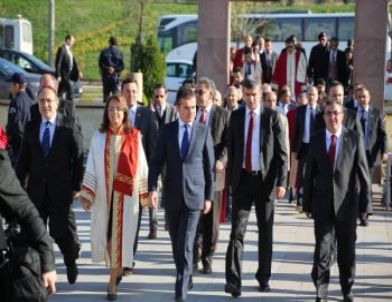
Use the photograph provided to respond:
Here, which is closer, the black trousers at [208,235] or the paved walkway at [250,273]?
the paved walkway at [250,273]

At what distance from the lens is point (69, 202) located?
9406 millimetres

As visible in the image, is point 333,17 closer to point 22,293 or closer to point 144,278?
point 144,278

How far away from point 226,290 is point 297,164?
604 centimetres

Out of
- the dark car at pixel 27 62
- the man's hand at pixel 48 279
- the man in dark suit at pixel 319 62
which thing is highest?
the man in dark suit at pixel 319 62

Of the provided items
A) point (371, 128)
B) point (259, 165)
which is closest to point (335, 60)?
point (371, 128)

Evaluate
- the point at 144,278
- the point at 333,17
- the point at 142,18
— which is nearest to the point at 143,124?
the point at 144,278

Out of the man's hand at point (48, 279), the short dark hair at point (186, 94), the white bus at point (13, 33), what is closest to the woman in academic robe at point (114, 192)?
the short dark hair at point (186, 94)

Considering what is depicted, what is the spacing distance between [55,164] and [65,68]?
15275mm

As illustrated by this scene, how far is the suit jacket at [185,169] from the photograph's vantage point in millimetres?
9070

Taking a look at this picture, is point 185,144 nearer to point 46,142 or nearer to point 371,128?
point 46,142

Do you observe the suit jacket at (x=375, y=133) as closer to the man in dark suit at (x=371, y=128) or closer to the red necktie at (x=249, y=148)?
the man in dark suit at (x=371, y=128)

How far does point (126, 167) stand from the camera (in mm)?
9195

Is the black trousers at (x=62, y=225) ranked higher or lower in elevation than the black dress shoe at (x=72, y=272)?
higher

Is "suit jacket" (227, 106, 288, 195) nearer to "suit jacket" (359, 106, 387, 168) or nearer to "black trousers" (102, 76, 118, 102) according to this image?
"suit jacket" (359, 106, 387, 168)
